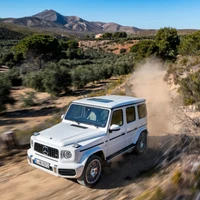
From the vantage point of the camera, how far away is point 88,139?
18.2ft

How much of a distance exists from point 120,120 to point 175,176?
6.94 ft

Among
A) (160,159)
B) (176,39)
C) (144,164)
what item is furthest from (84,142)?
Result: (176,39)

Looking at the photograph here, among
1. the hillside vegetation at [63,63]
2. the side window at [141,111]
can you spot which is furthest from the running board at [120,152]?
the hillside vegetation at [63,63]

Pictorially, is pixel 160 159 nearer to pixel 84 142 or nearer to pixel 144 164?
pixel 144 164

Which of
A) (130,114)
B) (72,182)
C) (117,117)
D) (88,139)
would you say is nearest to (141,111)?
(130,114)

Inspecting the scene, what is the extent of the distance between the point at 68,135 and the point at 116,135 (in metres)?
1.28

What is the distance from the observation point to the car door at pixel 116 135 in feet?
20.0

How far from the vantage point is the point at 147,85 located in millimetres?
24578

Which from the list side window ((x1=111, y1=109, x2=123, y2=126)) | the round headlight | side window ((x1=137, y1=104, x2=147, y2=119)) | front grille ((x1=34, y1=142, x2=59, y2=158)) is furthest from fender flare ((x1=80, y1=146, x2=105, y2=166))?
side window ((x1=137, y1=104, x2=147, y2=119))

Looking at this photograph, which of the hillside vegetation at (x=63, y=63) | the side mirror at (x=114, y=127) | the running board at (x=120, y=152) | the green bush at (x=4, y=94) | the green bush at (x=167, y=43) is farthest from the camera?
the green bush at (x=167, y=43)

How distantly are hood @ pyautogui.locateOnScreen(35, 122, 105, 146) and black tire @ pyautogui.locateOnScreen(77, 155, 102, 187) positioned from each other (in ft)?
1.58

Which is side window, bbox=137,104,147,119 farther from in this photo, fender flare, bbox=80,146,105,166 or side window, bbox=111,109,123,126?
fender flare, bbox=80,146,105,166

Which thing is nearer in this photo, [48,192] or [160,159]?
[48,192]

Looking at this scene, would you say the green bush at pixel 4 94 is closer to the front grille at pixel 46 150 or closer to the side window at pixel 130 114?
the side window at pixel 130 114
